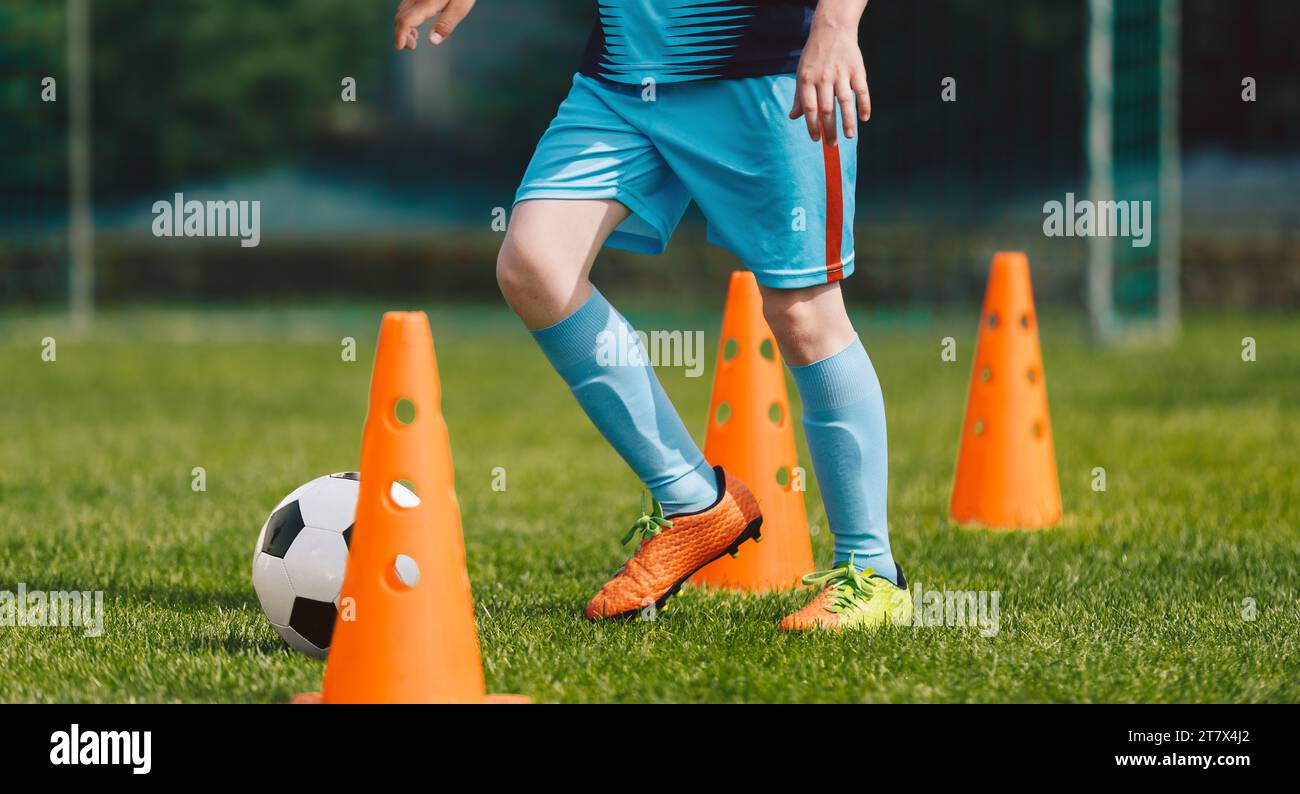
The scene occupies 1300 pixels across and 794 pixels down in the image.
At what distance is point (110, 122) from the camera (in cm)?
1894

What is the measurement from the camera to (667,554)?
3.54 meters

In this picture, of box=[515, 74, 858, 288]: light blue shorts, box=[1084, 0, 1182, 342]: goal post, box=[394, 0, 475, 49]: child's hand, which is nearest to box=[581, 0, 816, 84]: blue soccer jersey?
box=[515, 74, 858, 288]: light blue shorts

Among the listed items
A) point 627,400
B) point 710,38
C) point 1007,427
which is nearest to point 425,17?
point 710,38

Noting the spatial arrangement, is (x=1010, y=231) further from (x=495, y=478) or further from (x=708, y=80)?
(x=708, y=80)

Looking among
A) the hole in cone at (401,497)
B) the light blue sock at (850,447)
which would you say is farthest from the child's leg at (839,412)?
the hole in cone at (401,497)

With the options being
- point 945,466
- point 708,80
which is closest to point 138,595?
point 708,80

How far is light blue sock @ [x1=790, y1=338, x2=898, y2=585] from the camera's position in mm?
3498

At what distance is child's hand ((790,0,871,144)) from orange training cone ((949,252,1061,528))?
188 cm

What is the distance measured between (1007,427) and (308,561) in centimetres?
246

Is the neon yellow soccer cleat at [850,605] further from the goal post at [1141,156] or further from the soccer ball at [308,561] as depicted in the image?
the goal post at [1141,156]

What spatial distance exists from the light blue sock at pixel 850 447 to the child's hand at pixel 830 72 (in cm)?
54

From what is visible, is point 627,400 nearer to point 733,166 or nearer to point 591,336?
point 591,336

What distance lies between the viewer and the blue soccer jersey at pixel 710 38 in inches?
133

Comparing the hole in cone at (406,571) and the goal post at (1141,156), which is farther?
the goal post at (1141,156)
